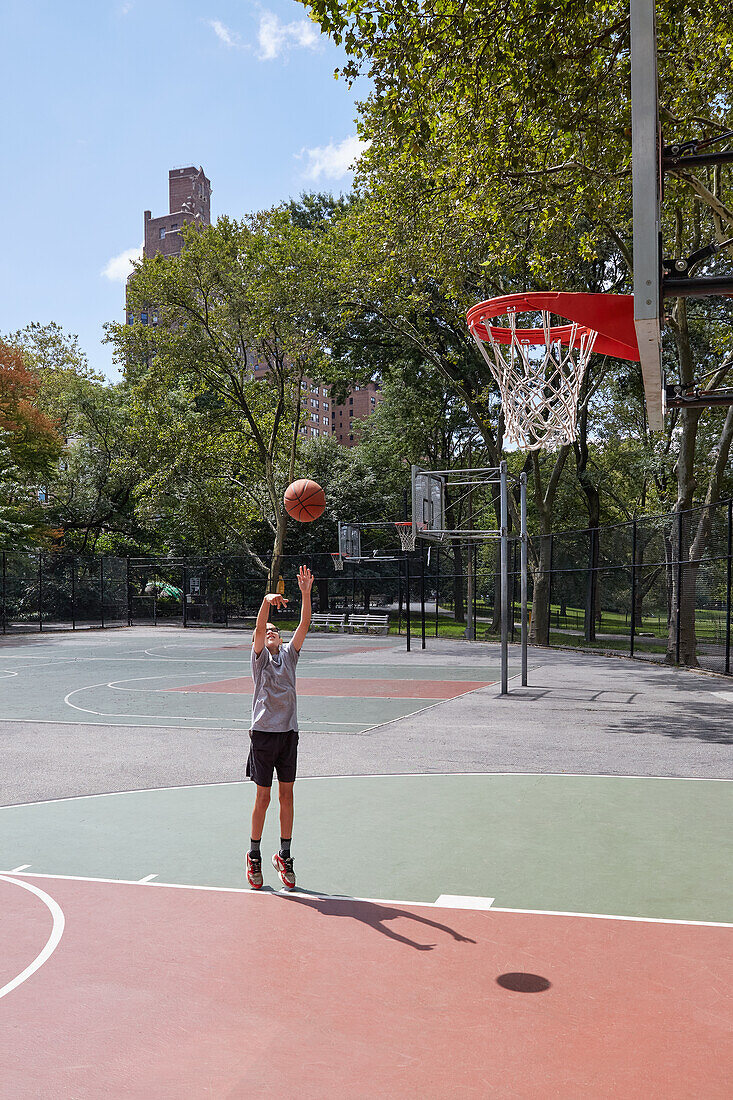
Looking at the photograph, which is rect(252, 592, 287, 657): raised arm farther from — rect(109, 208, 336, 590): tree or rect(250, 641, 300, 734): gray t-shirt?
rect(109, 208, 336, 590): tree

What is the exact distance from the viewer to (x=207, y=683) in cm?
1794

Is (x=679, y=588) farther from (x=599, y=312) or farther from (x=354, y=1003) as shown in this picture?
(x=354, y=1003)

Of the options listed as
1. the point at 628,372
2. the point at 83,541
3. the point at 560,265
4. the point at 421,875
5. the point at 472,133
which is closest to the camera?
the point at 421,875

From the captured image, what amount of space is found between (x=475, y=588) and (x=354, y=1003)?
124 ft

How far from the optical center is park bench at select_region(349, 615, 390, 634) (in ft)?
117

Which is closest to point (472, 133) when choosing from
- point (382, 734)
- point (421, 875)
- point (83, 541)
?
point (382, 734)

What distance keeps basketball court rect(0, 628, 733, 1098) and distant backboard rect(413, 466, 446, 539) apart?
39.4ft

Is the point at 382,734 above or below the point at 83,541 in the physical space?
below

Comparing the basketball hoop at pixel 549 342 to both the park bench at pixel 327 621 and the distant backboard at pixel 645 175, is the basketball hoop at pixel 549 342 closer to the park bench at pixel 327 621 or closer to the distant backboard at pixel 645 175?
the distant backboard at pixel 645 175

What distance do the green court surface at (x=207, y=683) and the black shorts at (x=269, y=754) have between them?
6404mm

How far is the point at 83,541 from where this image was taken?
49.3 meters

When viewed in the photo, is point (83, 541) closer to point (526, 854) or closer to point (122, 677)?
point (122, 677)

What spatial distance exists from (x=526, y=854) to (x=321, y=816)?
1.88 metres

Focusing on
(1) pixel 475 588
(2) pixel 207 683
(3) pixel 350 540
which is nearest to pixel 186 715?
(2) pixel 207 683
